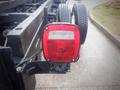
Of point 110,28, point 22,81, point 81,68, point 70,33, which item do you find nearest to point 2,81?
point 22,81

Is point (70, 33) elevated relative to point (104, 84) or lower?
elevated

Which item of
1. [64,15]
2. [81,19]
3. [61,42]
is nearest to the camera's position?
[61,42]

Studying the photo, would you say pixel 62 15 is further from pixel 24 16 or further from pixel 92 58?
pixel 92 58

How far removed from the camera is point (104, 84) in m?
3.51

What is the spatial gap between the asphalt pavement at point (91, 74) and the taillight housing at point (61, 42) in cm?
200

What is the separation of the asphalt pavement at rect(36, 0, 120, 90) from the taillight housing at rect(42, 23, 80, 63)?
2004mm

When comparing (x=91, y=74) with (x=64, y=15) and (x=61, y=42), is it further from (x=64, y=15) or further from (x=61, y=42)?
(x=61, y=42)

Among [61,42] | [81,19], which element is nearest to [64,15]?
[81,19]

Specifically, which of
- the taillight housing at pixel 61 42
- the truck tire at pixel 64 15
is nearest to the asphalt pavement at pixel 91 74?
the truck tire at pixel 64 15

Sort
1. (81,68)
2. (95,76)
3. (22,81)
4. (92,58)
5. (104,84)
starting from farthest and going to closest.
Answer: (92,58), (81,68), (95,76), (104,84), (22,81)

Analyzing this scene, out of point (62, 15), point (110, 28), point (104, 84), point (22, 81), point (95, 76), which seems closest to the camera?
point (22, 81)

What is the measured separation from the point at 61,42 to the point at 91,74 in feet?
8.52

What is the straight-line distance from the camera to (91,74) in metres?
3.87

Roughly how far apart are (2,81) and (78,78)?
8.38 feet
